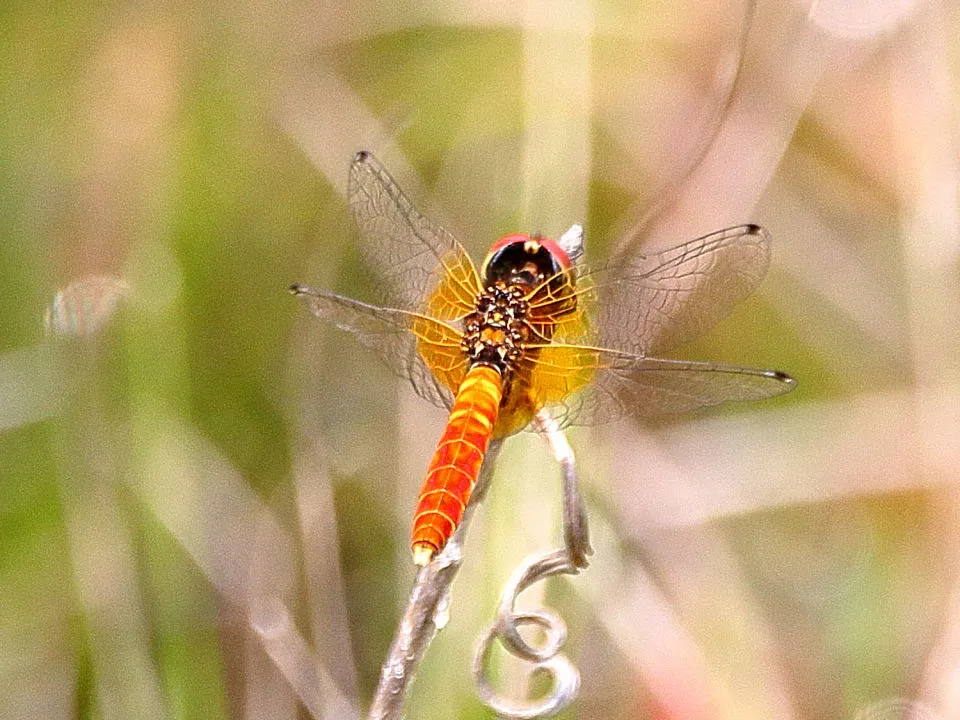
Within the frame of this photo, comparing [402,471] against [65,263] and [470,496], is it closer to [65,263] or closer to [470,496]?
[470,496]

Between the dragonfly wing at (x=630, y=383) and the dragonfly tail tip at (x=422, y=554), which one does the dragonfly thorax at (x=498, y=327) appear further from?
the dragonfly tail tip at (x=422, y=554)

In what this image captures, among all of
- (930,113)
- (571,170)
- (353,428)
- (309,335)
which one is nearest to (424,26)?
(571,170)

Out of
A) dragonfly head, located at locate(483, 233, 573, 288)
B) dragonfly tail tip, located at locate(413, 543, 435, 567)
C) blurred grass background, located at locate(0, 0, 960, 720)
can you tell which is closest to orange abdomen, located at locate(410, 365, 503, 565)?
dragonfly tail tip, located at locate(413, 543, 435, 567)

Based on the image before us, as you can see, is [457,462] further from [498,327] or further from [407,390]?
[407,390]

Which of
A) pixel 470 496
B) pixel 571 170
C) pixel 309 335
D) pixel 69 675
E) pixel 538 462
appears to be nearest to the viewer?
pixel 470 496

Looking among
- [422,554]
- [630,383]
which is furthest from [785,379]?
[422,554]

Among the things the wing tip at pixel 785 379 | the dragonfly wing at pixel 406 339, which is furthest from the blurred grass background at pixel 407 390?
the wing tip at pixel 785 379
